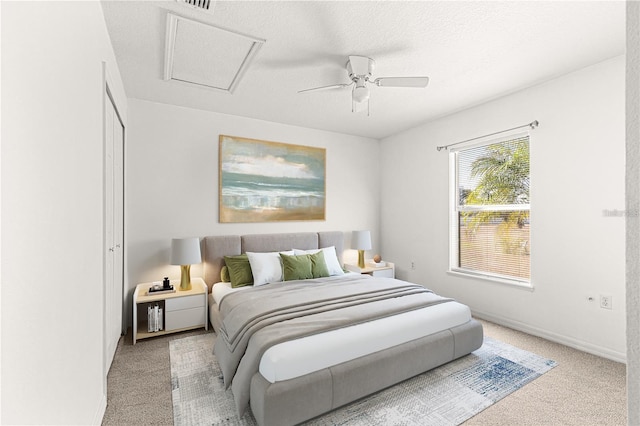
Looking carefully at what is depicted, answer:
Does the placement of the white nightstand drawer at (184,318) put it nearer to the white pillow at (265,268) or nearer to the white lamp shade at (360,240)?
the white pillow at (265,268)

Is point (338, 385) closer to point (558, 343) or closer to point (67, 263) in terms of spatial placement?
point (67, 263)

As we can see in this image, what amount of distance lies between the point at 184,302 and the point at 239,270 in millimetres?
641

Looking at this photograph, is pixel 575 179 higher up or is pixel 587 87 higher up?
pixel 587 87

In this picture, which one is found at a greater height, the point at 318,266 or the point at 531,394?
the point at 318,266

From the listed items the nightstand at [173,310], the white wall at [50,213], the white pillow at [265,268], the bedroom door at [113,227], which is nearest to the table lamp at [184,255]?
the nightstand at [173,310]

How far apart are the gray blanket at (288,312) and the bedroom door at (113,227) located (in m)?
0.89

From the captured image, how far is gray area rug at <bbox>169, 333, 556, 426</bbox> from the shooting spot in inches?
76.0

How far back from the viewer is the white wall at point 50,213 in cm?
89

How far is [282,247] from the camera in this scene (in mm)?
4117

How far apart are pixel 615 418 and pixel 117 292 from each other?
3.96 m

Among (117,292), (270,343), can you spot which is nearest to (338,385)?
(270,343)

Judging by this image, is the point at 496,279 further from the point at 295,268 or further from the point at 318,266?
the point at 295,268

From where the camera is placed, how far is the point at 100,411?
1878mm

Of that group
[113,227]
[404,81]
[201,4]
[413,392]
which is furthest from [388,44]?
[113,227]
